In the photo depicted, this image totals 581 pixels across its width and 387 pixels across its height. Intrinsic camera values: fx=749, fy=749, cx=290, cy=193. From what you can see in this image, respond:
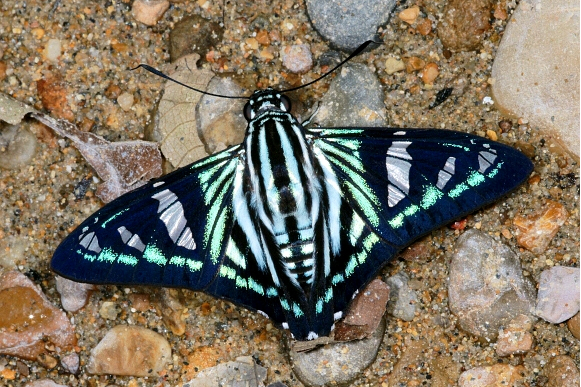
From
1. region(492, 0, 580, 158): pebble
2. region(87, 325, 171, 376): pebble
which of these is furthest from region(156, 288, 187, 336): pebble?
region(492, 0, 580, 158): pebble

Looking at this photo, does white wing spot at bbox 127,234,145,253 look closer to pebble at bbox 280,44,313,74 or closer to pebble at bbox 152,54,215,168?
pebble at bbox 152,54,215,168

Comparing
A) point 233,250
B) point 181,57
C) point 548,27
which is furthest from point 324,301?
point 548,27

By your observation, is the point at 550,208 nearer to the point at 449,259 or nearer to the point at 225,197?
the point at 449,259

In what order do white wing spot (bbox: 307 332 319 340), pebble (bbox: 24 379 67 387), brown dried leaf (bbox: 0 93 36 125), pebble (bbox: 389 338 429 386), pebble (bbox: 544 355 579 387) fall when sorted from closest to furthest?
white wing spot (bbox: 307 332 319 340), pebble (bbox: 544 355 579 387), pebble (bbox: 389 338 429 386), pebble (bbox: 24 379 67 387), brown dried leaf (bbox: 0 93 36 125)

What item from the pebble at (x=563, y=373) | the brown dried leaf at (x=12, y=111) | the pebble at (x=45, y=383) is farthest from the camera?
the brown dried leaf at (x=12, y=111)

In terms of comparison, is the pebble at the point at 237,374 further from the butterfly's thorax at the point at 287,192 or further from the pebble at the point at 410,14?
the pebble at the point at 410,14

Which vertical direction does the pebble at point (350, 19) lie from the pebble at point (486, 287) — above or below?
above

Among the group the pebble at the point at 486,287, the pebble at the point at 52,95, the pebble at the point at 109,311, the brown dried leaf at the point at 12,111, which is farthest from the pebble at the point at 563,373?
the brown dried leaf at the point at 12,111

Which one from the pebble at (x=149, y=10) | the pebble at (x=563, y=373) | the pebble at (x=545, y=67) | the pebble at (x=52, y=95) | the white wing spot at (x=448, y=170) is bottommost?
the pebble at (x=563, y=373)
